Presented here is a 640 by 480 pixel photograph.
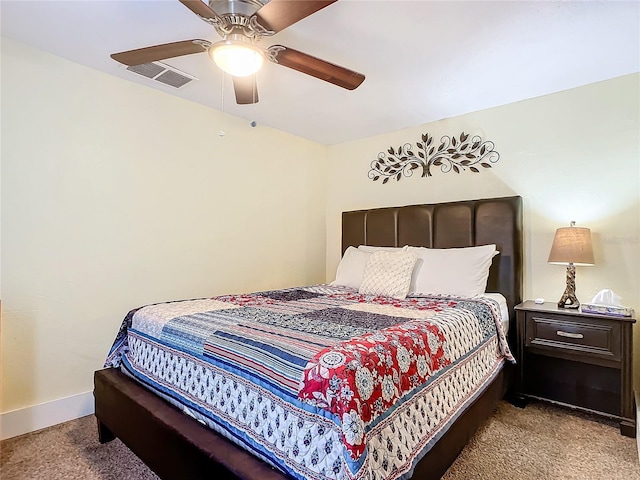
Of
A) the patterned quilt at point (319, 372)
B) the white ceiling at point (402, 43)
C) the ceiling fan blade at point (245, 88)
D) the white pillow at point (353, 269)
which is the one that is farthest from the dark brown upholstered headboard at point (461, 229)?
the ceiling fan blade at point (245, 88)

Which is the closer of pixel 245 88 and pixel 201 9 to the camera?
pixel 201 9

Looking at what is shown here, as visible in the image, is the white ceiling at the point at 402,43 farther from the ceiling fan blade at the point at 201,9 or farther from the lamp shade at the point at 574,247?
the lamp shade at the point at 574,247

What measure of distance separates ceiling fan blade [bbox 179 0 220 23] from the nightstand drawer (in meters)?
2.67

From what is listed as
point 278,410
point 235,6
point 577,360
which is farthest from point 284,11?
point 577,360

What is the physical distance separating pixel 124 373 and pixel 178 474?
870mm

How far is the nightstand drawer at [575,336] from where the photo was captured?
7.28 feet

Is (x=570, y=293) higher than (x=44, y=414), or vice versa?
(x=570, y=293)

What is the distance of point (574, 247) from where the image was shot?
247cm

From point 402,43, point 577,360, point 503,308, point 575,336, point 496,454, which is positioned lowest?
point 496,454

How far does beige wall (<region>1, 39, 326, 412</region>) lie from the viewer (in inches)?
88.7

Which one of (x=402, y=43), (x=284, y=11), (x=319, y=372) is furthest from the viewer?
(x=402, y=43)

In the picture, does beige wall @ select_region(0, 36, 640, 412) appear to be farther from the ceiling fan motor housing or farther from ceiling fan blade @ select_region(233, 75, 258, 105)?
the ceiling fan motor housing

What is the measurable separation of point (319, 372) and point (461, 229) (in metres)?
2.40

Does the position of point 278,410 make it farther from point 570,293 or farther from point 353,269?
point 570,293
